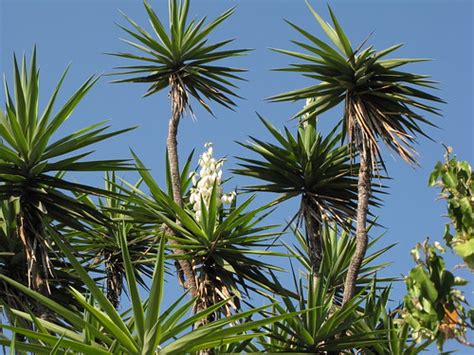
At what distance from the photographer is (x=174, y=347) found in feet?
23.4

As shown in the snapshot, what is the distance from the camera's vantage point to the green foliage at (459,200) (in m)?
3.93

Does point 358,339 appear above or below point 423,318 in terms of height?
above

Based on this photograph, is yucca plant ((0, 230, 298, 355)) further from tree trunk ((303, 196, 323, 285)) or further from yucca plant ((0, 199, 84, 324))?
tree trunk ((303, 196, 323, 285))

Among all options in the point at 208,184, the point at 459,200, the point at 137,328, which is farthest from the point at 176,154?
the point at 459,200

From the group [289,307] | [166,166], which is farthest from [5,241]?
[289,307]

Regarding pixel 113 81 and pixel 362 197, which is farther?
pixel 113 81

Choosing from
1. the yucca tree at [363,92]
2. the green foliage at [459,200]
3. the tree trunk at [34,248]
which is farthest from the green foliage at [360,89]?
the green foliage at [459,200]

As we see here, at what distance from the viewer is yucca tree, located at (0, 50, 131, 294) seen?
1001 centimetres

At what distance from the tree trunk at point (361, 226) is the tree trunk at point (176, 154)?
1.69m

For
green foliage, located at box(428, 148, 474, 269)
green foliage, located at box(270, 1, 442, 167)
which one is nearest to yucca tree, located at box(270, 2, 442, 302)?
green foliage, located at box(270, 1, 442, 167)

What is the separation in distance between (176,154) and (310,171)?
5.91 feet

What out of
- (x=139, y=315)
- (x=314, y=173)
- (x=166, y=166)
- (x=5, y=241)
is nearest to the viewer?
(x=139, y=315)

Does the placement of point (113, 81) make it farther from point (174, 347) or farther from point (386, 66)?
point (174, 347)

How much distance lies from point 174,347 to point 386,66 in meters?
6.40
